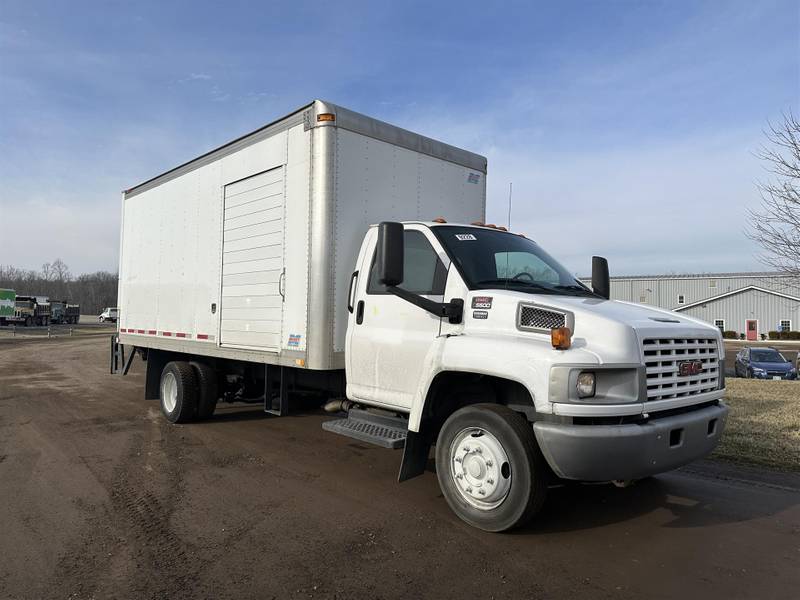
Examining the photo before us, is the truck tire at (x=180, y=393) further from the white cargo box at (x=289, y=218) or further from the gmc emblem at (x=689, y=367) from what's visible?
the gmc emblem at (x=689, y=367)

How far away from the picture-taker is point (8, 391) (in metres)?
11.6

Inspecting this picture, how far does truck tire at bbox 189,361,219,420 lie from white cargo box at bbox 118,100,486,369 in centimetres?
33

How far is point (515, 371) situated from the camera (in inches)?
151

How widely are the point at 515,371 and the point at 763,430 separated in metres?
5.43

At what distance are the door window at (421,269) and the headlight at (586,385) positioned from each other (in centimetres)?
143

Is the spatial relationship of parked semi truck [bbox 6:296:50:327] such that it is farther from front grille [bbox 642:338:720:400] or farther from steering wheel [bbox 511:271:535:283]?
front grille [bbox 642:338:720:400]

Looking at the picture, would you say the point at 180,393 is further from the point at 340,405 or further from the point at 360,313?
the point at 360,313

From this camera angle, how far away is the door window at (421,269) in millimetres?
4754

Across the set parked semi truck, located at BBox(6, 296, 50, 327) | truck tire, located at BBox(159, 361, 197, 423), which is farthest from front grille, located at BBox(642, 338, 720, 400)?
parked semi truck, located at BBox(6, 296, 50, 327)

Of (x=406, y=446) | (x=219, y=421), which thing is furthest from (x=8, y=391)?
(x=406, y=446)

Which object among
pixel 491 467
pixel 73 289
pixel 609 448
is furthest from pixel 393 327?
pixel 73 289

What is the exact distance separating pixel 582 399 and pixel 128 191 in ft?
29.3

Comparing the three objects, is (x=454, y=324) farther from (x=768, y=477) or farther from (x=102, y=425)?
(x=102, y=425)

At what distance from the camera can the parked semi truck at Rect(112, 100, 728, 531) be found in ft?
12.1
